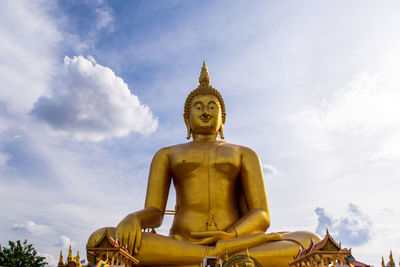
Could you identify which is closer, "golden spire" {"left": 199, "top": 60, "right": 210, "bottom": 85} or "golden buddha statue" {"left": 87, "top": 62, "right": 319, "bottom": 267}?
"golden buddha statue" {"left": 87, "top": 62, "right": 319, "bottom": 267}

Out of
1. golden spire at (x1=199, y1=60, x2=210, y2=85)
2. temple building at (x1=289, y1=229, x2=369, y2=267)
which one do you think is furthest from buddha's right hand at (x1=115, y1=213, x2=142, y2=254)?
golden spire at (x1=199, y1=60, x2=210, y2=85)

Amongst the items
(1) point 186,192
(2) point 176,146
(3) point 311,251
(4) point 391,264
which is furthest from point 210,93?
(4) point 391,264

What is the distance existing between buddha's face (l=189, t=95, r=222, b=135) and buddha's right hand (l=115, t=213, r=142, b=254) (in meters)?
3.49

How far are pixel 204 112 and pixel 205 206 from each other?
2.58 meters

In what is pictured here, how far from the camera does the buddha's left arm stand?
947 centimetres

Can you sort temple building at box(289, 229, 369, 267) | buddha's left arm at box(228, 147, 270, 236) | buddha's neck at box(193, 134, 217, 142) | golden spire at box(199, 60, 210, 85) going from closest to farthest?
temple building at box(289, 229, 369, 267), buddha's left arm at box(228, 147, 270, 236), buddha's neck at box(193, 134, 217, 142), golden spire at box(199, 60, 210, 85)

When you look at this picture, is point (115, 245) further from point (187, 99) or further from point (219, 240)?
point (187, 99)

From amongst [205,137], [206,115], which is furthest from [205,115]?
[205,137]

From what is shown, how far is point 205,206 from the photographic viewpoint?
10.4 metres

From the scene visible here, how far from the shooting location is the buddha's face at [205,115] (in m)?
11.4

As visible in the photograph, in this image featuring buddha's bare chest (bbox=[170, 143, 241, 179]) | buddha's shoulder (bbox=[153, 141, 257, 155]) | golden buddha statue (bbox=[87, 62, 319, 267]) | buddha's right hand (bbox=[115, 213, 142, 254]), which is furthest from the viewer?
buddha's shoulder (bbox=[153, 141, 257, 155])

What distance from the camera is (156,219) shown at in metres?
10.2

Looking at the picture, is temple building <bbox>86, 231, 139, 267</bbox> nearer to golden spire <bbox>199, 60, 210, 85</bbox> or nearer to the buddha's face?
the buddha's face

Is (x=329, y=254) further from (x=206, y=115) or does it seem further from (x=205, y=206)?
(x=206, y=115)
